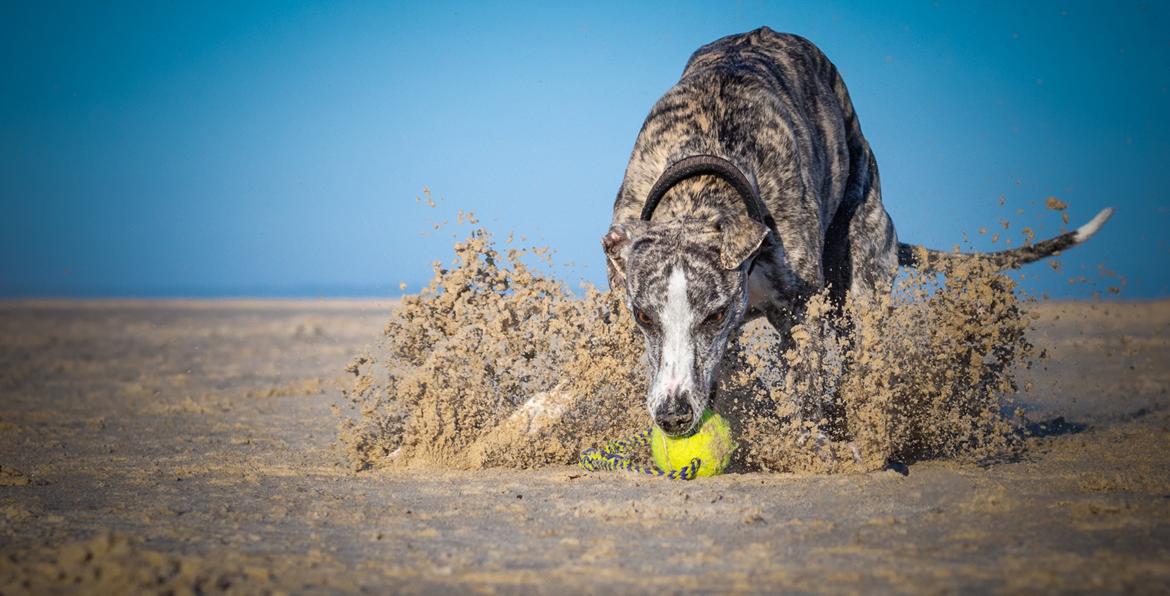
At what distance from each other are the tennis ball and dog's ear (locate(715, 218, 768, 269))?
3.14 feet

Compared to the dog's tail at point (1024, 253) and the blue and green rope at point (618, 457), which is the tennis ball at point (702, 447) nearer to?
the blue and green rope at point (618, 457)

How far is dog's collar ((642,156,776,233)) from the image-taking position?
5949 mm

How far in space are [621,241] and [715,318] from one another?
790mm

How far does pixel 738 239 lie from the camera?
5586 mm

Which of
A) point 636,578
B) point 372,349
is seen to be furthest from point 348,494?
point 636,578

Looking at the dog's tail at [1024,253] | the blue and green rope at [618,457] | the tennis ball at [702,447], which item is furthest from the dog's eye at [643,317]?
the dog's tail at [1024,253]

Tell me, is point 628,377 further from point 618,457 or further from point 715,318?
point 715,318

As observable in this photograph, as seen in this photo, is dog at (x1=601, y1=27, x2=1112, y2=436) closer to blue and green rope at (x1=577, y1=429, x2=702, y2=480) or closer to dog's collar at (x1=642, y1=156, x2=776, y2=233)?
dog's collar at (x1=642, y1=156, x2=776, y2=233)

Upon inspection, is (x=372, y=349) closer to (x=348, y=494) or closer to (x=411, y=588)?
(x=348, y=494)

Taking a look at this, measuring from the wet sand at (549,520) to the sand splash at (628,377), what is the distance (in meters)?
0.30

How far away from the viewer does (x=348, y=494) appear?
5.71 metres

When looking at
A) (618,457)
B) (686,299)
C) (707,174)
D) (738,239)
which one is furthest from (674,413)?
(707,174)

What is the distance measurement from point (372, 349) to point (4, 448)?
135 inches

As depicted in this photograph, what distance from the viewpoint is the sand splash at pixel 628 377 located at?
6.31 meters
